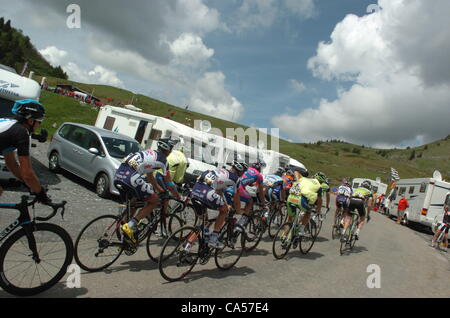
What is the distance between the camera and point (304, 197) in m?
7.78

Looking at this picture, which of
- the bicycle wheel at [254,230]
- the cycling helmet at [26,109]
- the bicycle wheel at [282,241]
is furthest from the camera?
the bicycle wheel at [254,230]

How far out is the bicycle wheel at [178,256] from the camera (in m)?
5.00

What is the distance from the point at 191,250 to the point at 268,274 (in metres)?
1.74

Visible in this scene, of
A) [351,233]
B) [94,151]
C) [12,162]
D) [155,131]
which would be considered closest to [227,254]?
[12,162]

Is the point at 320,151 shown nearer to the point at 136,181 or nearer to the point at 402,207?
the point at 402,207

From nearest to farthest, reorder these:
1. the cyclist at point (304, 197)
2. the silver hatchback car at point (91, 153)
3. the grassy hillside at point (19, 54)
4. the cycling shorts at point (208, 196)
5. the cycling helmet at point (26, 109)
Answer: the cycling helmet at point (26, 109) → the cycling shorts at point (208, 196) → the cyclist at point (304, 197) → the silver hatchback car at point (91, 153) → the grassy hillside at point (19, 54)

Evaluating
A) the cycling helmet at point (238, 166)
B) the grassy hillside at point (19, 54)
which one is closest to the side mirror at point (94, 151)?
the cycling helmet at point (238, 166)

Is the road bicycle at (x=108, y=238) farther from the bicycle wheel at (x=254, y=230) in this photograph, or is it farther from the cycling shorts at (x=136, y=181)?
the bicycle wheel at (x=254, y=230)

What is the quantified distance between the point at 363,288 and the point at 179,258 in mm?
3642

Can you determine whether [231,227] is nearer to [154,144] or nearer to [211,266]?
[211,266]
